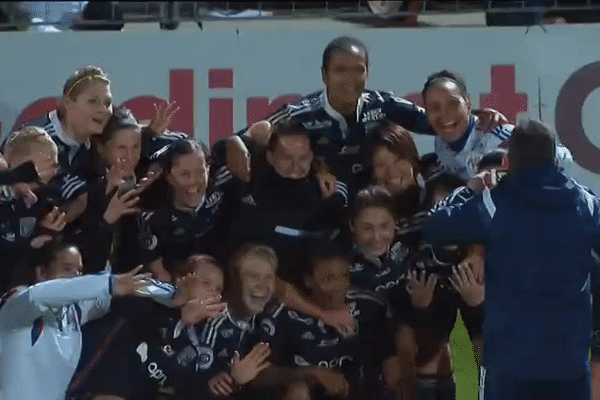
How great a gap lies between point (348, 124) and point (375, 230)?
0.58m

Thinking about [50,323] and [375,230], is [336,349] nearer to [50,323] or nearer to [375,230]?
[375,230]

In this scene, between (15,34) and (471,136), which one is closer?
(471,136)

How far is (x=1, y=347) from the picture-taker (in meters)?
5.90

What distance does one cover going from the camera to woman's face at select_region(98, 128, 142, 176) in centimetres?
622

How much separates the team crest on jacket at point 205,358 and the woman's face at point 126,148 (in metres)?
0.98

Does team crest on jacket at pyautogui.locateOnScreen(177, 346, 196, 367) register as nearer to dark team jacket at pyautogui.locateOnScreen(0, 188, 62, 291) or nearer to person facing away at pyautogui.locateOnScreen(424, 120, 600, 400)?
dark team jacket at pyautogui.locateOnScreen(0, 188, 62, 291)

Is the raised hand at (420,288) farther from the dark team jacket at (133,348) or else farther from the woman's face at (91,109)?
the woman's face at (91,109)

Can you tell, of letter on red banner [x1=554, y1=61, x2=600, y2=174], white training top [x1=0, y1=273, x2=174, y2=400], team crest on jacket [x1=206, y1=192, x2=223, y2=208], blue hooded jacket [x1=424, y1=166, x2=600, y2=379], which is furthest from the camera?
letter on red banner [x1=554, y1=61, x2=600, y2=174]

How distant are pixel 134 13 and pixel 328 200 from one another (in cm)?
302

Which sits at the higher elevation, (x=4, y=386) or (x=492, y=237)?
(x=492, y=237)

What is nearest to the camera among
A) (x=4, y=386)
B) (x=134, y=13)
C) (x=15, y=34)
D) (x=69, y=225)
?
(x=4, y=386)

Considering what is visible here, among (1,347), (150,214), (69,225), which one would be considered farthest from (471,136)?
(1,347)

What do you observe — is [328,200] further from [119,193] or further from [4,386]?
[4,386]

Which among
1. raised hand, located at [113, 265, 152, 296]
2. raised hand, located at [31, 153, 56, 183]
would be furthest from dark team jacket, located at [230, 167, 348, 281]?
raised hand, located at [31, 153, 56, 183]
